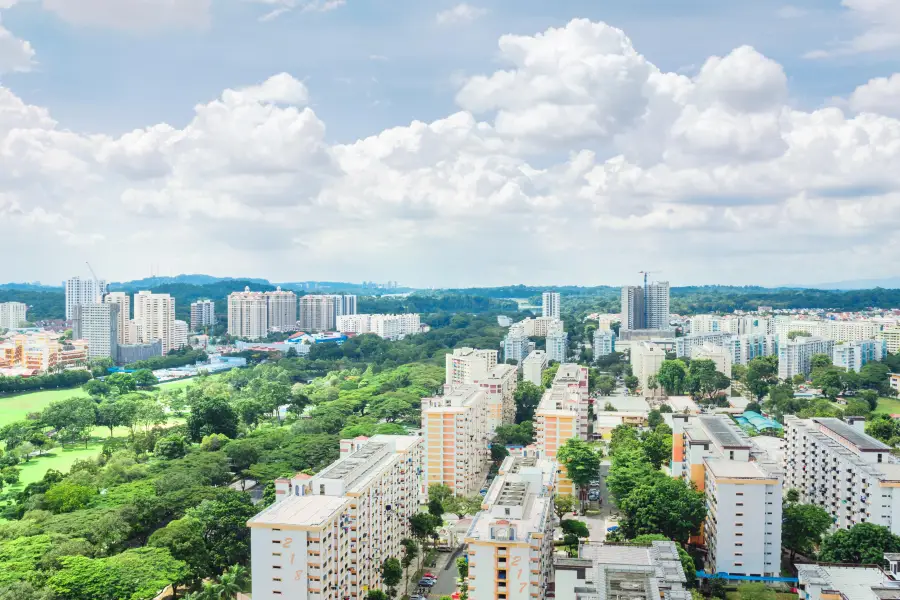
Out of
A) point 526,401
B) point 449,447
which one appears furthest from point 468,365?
point 449,447

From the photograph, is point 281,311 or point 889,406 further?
point 281,311

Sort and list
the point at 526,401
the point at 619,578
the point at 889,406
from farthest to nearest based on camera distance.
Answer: the point at 889,406
the point at 526,401
the point at 619,578

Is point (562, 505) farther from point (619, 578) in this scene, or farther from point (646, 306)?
point (646, 306)

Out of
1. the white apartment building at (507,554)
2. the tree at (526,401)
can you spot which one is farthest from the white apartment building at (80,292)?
the white apartment building at (507,554)

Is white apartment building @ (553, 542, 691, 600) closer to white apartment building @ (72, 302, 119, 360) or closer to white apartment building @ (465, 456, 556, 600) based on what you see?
white apartment building @ (465, 456, 556, 600)

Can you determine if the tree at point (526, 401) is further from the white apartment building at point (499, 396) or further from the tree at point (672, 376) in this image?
the tree at point (672, 376)

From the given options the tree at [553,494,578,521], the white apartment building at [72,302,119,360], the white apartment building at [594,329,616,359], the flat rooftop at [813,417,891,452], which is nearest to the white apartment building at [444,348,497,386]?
the tree at [553,494,578,521]

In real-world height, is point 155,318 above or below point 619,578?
above
